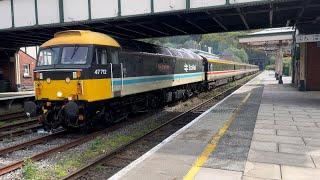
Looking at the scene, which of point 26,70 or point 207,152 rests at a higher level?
point 26,70

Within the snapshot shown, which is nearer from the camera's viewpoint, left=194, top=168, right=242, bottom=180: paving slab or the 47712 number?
left=194, top=168, right=242, bottom=180: paving slab

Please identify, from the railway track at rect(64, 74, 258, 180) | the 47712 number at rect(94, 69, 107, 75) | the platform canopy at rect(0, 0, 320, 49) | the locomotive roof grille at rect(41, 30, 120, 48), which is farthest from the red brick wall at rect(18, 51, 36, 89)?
the railway track at rect(64, 74, 258, 180)

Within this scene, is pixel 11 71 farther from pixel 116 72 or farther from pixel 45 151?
pixel 45 151

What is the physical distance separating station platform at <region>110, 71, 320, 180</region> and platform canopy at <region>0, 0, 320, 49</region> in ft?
16.6

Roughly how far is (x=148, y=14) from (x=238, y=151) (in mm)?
9351

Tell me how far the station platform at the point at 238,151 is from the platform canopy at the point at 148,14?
5.07 meters

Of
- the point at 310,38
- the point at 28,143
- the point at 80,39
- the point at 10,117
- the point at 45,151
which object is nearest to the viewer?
the point at 45,151

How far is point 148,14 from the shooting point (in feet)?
53.4

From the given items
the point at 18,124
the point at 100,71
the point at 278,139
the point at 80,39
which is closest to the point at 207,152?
the point at 278,139

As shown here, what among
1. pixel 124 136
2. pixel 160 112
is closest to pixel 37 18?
pixel 160 112

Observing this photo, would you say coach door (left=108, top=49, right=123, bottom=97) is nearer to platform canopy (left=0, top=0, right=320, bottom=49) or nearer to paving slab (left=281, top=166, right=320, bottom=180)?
platform canopy (left=0, top=0, right=320, bottom=49)

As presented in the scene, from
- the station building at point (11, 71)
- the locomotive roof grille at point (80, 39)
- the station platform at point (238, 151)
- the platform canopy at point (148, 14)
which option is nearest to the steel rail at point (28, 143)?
the locomotive roof grille at point (80, 39)

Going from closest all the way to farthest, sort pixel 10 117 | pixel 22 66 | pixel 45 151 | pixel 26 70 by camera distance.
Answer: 1. pixel 45 151
2. pixel 10 117
3. pixel 22 66
4. pixel 26 70

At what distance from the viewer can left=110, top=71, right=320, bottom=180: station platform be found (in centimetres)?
696
